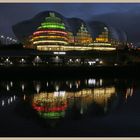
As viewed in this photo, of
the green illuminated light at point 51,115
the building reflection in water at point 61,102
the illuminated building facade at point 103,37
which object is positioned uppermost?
the green illuminated light at point 51,115

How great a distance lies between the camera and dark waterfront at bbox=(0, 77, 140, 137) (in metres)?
10.3

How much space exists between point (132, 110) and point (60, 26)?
60.3 metres

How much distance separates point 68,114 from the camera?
1259 cm

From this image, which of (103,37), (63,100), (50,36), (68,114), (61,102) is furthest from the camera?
(103,37)

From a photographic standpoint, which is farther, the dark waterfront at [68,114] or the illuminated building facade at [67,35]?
the illuminated building facade at [67,35]

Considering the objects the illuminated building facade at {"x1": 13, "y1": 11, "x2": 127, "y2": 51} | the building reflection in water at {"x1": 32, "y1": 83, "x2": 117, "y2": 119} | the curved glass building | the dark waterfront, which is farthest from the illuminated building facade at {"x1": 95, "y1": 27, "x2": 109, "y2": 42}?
the dark waterfront

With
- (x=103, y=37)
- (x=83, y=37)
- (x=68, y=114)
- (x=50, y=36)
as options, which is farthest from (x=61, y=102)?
(x=103, y=37)

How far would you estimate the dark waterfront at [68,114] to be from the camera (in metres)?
10.3

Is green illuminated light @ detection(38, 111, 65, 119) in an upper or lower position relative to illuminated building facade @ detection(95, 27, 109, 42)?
upper

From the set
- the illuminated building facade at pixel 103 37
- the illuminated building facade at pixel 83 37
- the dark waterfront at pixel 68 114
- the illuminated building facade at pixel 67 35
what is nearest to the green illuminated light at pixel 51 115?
the dark waterfront at pixel 68 114

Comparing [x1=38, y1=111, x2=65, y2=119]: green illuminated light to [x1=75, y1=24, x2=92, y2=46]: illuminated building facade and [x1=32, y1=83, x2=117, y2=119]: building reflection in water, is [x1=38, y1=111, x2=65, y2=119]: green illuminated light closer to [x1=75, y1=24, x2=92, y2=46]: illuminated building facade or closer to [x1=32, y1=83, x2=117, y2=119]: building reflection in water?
[x1=32, y1=83, x2=117, y2=119]: building reflection in water

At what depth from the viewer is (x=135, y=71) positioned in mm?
34219

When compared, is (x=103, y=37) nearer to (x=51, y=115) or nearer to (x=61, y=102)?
(x=61, y=102)

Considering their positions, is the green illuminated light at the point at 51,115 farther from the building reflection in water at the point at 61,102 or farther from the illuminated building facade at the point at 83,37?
the illuminated building facade at the point at 83,37
